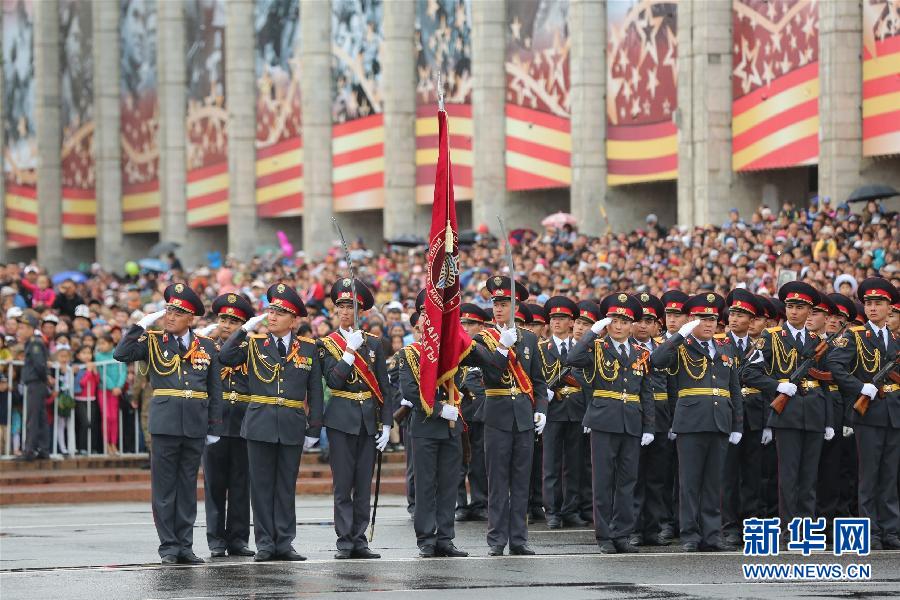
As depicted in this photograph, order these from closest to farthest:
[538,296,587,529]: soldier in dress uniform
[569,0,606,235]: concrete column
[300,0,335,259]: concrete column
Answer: [538,296,587,529]: soldier in dress uniform, [569,0,606,235]: concrete column, [300,0,335,259]: concrete column

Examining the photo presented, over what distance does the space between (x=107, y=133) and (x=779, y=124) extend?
2542 cm

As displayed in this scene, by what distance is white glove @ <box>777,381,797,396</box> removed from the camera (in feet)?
44.2

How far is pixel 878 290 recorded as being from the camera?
13656 millimetres

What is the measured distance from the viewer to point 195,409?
12625 mm

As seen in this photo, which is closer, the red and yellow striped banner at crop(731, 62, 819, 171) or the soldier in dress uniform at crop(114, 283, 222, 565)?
the soldier in dress uniform at crop(114, 283, 222, 565)

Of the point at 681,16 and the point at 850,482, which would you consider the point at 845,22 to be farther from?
the point at 850,482

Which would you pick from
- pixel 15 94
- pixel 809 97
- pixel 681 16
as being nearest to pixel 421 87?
pixel 681 16

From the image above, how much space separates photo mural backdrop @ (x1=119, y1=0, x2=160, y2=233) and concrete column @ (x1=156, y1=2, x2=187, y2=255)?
76 cm

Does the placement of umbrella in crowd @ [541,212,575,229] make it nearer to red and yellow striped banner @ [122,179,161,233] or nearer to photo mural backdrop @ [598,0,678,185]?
photo mural backdrop @ [598,0,678,185]

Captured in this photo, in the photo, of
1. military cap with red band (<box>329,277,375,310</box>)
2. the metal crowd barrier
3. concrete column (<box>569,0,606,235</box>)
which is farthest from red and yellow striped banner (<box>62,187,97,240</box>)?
military cap with red band (<box>329,277,375,310</box>)

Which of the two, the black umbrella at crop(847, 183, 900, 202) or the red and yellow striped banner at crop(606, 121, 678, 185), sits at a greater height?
the red and yellow striped banner at crop(606, 121, 678, 185)

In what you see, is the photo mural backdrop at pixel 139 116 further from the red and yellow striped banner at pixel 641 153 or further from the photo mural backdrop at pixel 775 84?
the photo mural backdrop at pixel 775 84

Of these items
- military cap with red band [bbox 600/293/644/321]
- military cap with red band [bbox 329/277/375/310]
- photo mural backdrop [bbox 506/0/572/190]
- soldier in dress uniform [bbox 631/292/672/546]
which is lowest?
soldier in dress uniform [bbox 631/292/672/546]

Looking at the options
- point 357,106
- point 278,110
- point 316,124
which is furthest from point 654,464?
point 278,110
